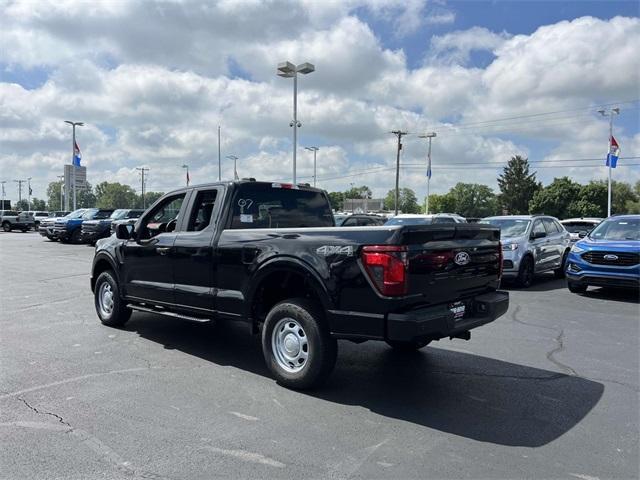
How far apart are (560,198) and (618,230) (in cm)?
7996

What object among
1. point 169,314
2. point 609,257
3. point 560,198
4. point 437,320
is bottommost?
point 169,314

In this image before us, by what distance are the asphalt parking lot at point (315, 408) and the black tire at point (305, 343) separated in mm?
166

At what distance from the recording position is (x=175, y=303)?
599 centimetres

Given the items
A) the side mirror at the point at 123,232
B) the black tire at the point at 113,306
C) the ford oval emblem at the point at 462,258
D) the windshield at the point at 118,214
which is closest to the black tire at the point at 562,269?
the ford oval emblem at the point at 462,258

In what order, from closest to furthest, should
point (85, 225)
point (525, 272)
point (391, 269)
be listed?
point (391, 269), point (525, 272), point (85, 225)

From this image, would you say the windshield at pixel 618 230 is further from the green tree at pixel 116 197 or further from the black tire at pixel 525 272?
the green tree at pixel 116 197

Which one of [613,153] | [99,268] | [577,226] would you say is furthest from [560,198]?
[99,268]

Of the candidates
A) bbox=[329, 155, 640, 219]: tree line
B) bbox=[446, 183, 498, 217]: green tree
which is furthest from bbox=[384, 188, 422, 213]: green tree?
bbox=[329, 155, 640, 219]: tree line

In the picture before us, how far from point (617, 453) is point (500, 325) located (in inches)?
167

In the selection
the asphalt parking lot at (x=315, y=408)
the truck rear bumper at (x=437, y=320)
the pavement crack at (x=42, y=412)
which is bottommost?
the pavement crack at (x=42, y=412)

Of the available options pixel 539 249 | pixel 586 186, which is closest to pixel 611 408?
pixel 539 249

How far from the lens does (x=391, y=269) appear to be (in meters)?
4.07

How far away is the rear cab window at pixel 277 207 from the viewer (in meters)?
5.70

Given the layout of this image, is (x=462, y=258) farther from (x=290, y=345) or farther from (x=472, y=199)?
(x=472, y=199)
